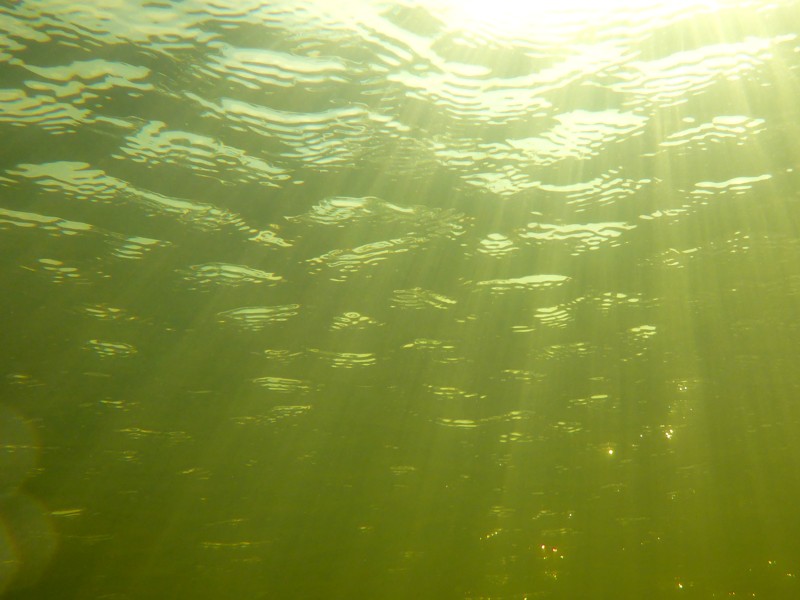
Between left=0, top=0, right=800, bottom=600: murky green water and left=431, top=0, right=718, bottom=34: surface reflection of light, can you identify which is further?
left=0, top=0, right=800, bottom=600: murky green water

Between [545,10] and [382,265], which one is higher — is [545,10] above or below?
above

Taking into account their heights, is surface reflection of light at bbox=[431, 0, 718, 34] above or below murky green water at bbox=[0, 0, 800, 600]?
above

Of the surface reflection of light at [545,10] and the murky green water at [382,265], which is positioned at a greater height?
the surface reflection of light at [545,10]

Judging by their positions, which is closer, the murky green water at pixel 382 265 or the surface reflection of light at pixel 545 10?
the surface reflection of light at pixel 545 10

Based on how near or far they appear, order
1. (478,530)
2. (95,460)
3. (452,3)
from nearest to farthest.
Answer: (452,3) < (95,460) < (478,530)

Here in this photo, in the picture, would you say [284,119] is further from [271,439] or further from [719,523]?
[719,523]

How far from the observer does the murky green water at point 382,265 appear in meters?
7.60

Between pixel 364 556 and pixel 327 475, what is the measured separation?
689 cm

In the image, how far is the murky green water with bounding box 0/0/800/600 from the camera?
760cm

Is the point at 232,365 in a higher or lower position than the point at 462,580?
higher

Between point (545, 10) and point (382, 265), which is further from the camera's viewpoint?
point (382, 265)

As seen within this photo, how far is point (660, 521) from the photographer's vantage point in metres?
21.7

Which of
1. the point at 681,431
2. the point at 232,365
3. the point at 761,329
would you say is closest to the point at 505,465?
the point at 681,431

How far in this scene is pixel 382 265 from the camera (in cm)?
1084
